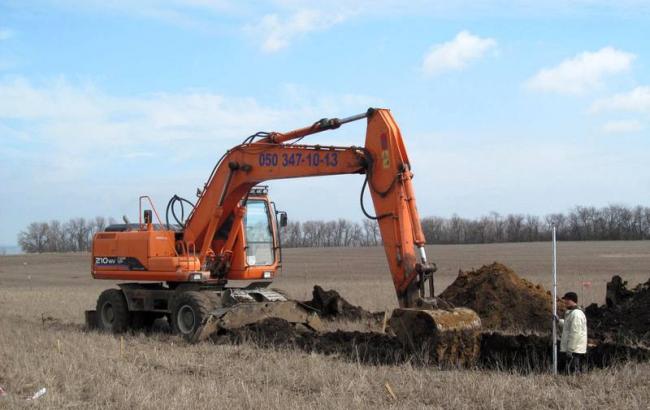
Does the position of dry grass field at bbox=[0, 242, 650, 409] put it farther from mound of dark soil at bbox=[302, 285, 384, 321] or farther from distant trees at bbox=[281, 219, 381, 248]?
distant trees at bbox=[281, 219, 381, 248]

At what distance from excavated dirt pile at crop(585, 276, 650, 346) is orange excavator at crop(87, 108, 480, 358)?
3.42 meters

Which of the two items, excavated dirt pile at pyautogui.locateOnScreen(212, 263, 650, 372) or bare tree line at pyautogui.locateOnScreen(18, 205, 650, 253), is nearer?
excavated dirt pile at pyautogui.locateOnScreen(212, 263, 650, 372)

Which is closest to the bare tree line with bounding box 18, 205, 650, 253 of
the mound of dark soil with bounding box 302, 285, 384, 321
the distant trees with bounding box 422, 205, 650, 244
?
the distant trees with bounding box 422, 205, 650, 244

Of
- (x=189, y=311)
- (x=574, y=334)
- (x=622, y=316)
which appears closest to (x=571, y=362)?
(x=574, y=334)

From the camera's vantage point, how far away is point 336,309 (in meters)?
16.5

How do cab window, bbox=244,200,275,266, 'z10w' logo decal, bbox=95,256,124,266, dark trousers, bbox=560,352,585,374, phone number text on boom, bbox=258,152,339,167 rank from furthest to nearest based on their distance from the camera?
'z10w' logo decal, bbox=95,256,124,266
cab window, bbox=244,200,275,266
phone number text on boom, bbox=258,152,339,167
dark trousers, bbox=560,352,585,374

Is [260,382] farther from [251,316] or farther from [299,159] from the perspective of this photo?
[299,159]

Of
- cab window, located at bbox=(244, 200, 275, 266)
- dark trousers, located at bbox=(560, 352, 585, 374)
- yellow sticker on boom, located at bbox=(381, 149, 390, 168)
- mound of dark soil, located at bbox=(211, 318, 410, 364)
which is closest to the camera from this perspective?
dark trousers, located at bbox=(560, 352, 585, 374)

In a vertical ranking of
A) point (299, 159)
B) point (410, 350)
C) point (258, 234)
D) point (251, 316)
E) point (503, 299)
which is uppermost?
point (299, 159)

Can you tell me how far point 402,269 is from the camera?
10.7 m

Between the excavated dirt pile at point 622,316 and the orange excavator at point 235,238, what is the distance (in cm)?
342

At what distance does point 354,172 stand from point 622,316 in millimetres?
5766

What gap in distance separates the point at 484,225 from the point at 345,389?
4287 inches

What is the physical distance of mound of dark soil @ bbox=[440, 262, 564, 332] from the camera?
47.6ft
